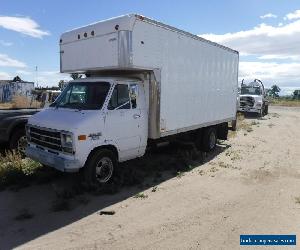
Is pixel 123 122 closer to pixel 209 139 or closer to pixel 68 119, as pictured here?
pixel 68 119

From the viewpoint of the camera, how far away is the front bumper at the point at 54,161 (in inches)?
286

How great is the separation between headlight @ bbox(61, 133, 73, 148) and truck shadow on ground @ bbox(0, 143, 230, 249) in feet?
3.12

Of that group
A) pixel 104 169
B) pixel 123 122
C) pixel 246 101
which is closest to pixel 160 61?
pixel 123 122

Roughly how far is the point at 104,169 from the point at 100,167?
134 mm

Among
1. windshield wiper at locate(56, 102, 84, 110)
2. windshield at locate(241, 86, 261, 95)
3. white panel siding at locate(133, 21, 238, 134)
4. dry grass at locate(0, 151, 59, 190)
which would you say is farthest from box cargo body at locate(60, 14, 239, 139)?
windshield at locate(241, 86, 261, 95)

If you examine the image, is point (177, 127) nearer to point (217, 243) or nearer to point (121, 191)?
point (121, 191)

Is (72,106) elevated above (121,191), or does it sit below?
above

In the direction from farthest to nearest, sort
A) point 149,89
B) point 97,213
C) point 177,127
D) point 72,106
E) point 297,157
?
1. point 297,157
2. point 177,127
3. point 149,89
4. point 72,106
5. point 97,213

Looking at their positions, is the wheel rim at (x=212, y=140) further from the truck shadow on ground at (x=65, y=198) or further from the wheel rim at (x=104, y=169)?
the wheel rim at (x=104, y=169)

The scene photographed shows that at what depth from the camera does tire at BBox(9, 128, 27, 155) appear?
34.5ft

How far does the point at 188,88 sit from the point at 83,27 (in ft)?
11.2

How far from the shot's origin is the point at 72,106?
26.9 ft

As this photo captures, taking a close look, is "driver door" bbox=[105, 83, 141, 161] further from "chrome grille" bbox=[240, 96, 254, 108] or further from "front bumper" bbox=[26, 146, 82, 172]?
"chrome grille" bbox=[240, 96, 254, 108]

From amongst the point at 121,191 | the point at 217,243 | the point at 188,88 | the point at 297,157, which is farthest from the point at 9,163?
the point at 297,157
